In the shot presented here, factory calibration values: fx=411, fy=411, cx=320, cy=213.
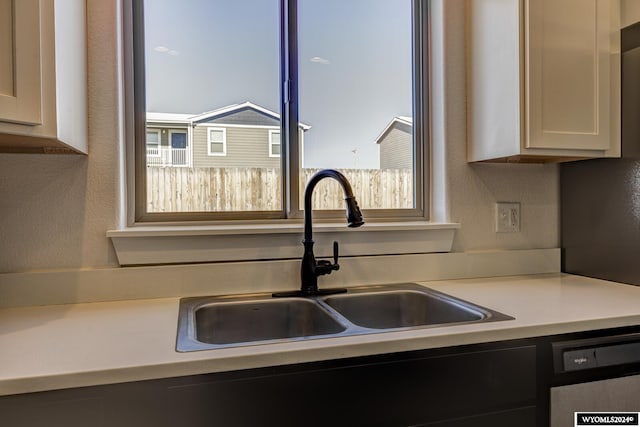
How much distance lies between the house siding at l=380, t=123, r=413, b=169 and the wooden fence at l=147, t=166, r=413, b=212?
0.10 feet

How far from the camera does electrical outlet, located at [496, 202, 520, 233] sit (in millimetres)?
1604

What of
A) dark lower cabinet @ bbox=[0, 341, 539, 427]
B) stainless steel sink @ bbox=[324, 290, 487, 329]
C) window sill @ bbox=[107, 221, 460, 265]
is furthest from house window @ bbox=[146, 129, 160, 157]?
dark lower cabinet @ bbox=[0, 341, 539, 427]

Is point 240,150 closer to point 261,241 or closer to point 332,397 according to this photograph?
point 261,241

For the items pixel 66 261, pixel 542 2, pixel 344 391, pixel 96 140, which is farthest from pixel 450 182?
pixel 66 261

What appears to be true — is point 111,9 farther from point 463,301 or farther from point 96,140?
point 463,301

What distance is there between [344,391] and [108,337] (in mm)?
523

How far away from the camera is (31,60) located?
868 millimetres

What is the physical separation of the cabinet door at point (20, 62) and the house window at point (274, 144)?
784mm

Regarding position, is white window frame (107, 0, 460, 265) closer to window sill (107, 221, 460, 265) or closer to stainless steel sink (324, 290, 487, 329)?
window sill (107, 221, 460, 265)

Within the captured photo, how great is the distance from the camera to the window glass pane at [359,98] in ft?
5.19

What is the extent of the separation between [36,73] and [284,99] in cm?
83

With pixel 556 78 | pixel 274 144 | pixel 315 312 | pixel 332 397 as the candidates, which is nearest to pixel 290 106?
pixel 274 144

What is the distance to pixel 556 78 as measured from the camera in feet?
4.31

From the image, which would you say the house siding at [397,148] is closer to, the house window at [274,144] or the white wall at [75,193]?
the house window at [274,144]
